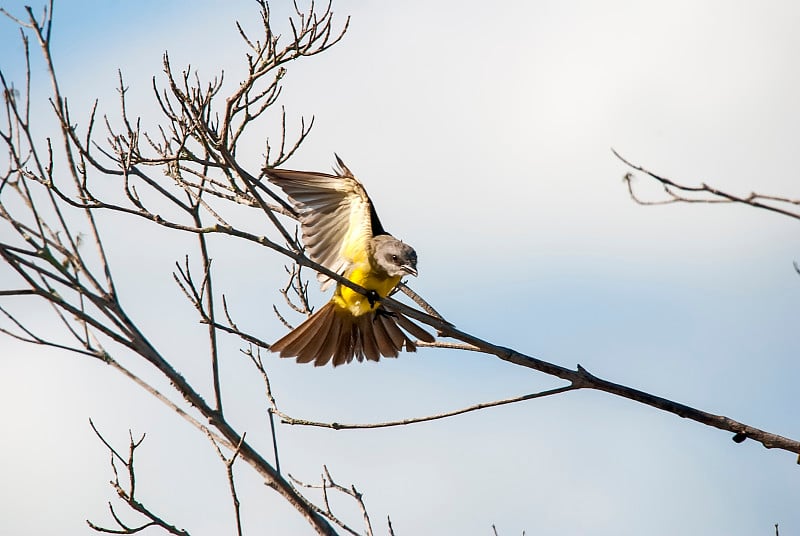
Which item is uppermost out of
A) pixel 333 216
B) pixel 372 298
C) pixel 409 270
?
pixel 333 216

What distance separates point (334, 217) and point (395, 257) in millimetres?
670

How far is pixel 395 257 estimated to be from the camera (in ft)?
19.9

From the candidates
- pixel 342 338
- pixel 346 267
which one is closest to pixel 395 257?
pixel 346 267

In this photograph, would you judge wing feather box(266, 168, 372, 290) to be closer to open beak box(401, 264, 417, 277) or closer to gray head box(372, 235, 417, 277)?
gray head box(372, 235, 417, 277)

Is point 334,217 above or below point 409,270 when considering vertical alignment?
above

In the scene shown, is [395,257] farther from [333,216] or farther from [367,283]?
[333,216]

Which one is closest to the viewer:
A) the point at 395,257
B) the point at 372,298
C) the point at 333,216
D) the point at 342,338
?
the point at 372,298

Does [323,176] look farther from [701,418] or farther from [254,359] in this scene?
[701,418]

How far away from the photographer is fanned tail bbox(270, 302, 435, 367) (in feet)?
21.2

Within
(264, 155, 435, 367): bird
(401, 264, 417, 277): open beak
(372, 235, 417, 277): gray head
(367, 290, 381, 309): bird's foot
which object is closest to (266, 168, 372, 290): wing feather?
(264, 155, 435, 367): bird

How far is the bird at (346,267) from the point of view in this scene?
Result: 6.21 m

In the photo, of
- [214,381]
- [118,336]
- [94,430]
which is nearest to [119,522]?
[94,430]

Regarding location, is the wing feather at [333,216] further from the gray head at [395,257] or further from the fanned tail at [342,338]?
the fanned tail at [342,338]

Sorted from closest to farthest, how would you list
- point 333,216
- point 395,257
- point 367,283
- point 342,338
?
point 395,257 < point 367,283 < point 333,216 < point 342,338
